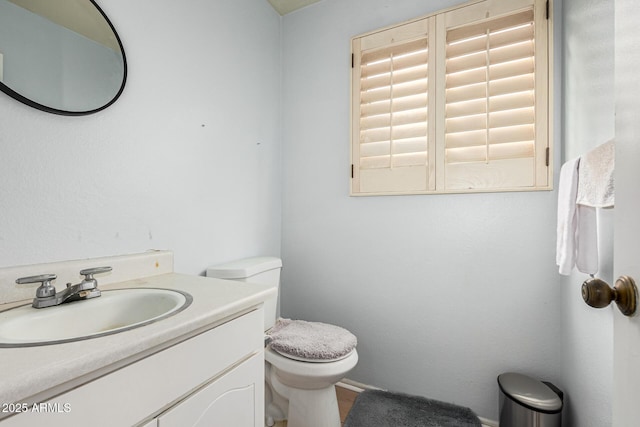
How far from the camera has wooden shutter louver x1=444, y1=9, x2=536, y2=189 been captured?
1.38 metres

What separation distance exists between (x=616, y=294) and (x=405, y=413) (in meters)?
1.36

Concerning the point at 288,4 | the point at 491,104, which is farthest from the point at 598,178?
the point at 288,4

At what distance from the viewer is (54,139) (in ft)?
3.09

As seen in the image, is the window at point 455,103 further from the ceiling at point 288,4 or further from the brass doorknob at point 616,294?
the brass doorknob at point 616,294

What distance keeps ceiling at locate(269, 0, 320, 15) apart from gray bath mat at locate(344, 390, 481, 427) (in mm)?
2484

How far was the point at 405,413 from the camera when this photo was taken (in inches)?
58.2

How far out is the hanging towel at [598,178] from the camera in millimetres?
749

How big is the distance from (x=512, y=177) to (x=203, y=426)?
5.19 feet

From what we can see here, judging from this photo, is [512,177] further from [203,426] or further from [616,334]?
[203,426]

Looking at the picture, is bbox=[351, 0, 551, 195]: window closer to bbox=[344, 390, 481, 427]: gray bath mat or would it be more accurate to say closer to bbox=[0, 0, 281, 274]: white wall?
bbox=[0, 0, 281, 274]: white wall

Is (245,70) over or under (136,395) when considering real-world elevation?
over

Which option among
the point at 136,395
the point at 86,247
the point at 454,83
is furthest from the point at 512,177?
the point at 86,247

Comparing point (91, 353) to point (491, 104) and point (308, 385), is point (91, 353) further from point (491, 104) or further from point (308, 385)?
point (491, 104)

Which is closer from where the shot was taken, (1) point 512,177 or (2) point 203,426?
(2) point 203,426
